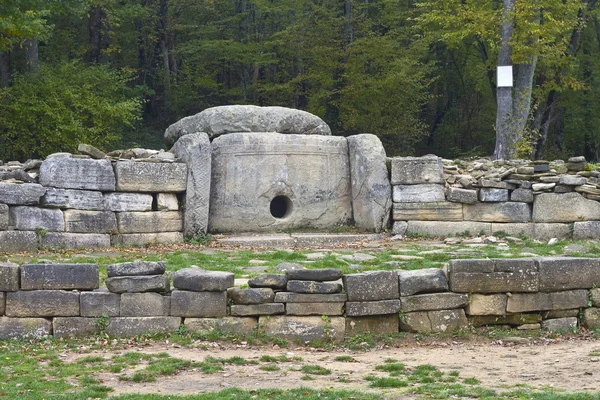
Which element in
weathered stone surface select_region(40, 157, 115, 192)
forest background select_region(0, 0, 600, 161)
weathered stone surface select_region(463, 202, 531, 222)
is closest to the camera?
weathered stone surface select_region(40, 157, 115, 192)

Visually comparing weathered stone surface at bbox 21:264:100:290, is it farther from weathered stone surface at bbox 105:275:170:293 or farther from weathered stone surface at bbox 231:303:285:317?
weathered stone surface at bbox 231:303:285:317

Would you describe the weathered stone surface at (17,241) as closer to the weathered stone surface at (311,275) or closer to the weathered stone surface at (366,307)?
the weathered stone surface at (311,275)

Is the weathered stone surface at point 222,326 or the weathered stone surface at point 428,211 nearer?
the weathered stone surface at point 222,326

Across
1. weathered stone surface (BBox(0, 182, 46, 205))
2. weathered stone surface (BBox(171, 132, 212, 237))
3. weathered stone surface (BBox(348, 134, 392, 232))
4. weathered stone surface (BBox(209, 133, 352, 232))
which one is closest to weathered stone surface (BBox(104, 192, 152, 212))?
weathered stone surface (BBox(171, 132, 212, 237))

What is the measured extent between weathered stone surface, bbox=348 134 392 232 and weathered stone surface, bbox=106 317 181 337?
7.64 meters

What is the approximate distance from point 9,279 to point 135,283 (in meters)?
1.43

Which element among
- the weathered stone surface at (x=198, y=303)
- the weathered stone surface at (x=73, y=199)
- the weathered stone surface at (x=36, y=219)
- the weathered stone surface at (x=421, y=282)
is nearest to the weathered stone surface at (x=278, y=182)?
the weathered stone surface at (x=73, y=199)

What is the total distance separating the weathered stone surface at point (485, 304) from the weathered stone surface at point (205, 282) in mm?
2876

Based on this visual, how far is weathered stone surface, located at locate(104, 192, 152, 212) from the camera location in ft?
52.6

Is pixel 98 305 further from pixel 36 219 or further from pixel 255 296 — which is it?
pixel 36 219

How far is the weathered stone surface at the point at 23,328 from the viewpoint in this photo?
1034cm

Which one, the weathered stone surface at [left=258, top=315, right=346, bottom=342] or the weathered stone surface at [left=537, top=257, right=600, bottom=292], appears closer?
the weathered stone surface at [left=258, top=315, right=346, bottom=342]

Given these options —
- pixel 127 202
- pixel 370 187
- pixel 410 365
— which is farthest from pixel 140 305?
pixel 370 187

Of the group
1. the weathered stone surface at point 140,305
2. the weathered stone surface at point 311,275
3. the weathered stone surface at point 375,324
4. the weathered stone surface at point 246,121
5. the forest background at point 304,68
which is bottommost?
the weathered stone surface at point 375,324
